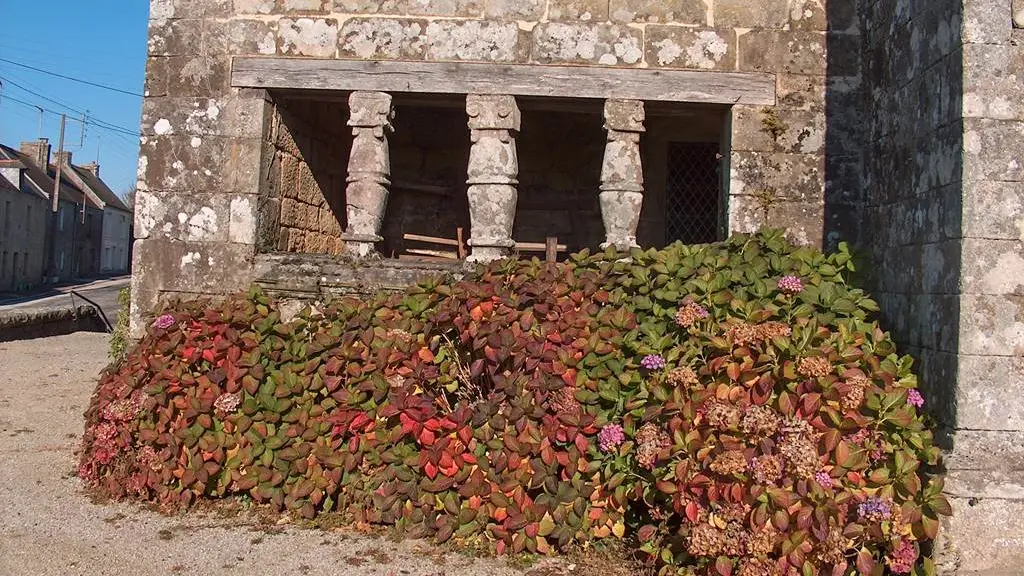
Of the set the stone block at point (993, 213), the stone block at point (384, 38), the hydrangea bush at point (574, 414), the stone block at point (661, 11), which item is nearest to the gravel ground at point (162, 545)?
the hydrangea bush at point (574, 414)

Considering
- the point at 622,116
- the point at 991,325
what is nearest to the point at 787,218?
the point at 622,116

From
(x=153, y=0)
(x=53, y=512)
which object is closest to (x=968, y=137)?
(x=53, y=512)

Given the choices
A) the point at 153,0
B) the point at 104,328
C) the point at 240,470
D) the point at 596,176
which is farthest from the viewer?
the point at 104,328

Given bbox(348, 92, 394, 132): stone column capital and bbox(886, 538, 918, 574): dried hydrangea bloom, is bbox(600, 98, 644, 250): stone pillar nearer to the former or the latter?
bbox(348, 92, 394, 132): stone column capital

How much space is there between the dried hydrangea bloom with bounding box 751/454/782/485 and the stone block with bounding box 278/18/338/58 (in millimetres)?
3652

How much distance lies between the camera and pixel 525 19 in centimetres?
484

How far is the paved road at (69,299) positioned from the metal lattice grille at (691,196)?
17.9m

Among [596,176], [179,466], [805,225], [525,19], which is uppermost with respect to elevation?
[525,19]

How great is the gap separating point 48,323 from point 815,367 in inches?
444

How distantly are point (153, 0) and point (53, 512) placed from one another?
3.19m

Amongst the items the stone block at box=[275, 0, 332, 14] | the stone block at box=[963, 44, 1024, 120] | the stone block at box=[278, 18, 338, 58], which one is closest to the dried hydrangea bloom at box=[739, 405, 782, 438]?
the stone block at box=[963, 44, 1024, 120]

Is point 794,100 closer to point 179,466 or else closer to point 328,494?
point 328,494

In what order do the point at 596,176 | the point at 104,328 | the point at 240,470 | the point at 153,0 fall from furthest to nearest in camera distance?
1. the point at 104,328
2. the point at 596,176
3. the point at 153,0
4. the point at 240,470

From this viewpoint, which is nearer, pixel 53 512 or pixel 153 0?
pixel 53 512
